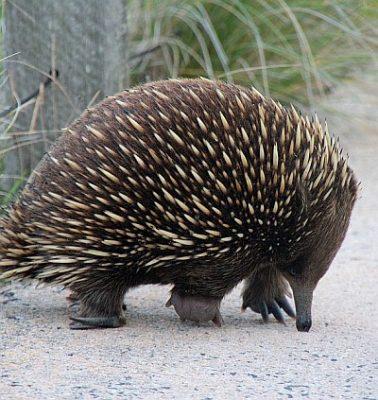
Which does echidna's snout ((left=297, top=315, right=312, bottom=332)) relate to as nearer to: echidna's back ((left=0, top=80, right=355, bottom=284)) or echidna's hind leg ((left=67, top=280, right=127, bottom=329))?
echidna's back ((left=0, top=80, right=355, bottom=284))

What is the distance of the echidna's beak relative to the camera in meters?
5.11

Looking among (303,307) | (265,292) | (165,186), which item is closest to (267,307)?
(265,292)

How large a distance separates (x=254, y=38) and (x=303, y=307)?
330cm

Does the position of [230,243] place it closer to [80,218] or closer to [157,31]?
[80,218]

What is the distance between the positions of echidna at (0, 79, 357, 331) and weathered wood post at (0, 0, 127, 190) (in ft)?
3.67

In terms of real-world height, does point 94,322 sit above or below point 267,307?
below

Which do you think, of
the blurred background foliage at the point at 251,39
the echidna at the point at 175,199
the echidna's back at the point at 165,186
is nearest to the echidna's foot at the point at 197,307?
the echidna at the point at 175,199

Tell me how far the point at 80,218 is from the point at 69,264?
247 millimetres

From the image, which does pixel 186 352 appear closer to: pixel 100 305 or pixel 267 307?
pixel 100 305

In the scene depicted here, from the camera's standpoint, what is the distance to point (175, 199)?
4707 millimetres

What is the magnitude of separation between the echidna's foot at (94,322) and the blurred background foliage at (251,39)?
2.63m

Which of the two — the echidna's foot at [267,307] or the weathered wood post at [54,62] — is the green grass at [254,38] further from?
the echidna's foot at [267,307]

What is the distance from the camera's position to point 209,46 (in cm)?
786

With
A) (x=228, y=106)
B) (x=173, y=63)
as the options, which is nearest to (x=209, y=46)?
(x=173, y=63)
